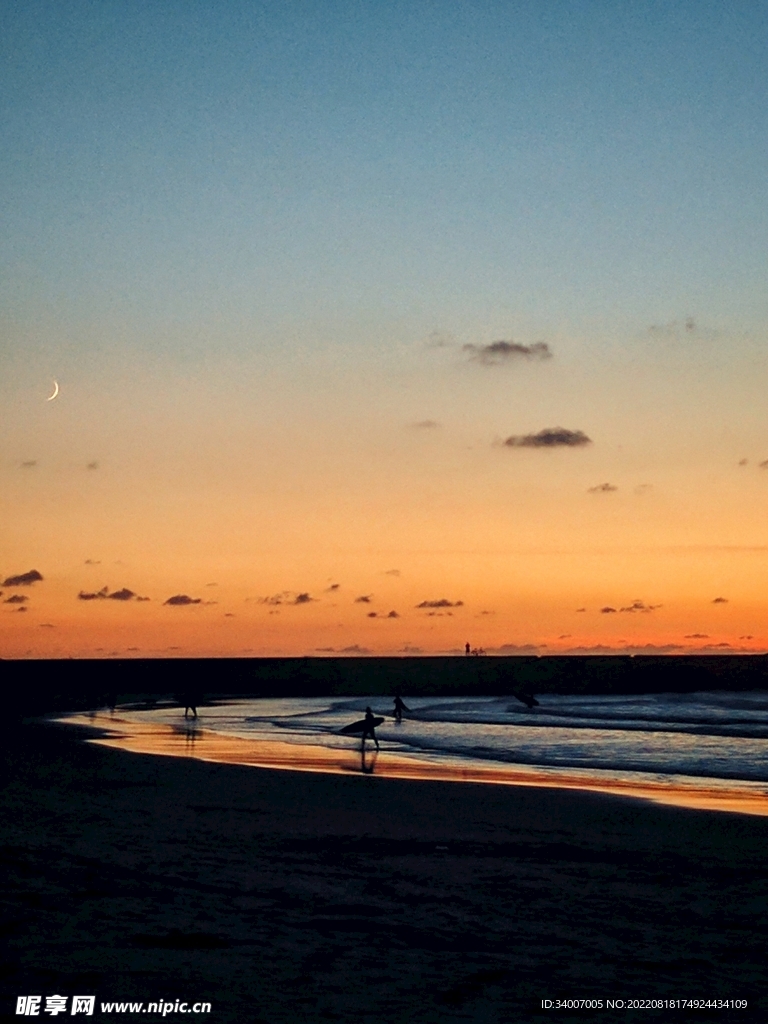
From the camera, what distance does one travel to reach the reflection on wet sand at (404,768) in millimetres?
24203

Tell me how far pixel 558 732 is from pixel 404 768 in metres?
18.0

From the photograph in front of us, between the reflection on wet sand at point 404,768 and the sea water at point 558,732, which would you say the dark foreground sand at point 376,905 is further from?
the sea water at point 558,732

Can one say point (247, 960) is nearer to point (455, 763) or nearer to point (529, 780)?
point (529, 780)

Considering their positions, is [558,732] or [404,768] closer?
[404,768]

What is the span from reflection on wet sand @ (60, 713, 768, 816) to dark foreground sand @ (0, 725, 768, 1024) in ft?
11.2

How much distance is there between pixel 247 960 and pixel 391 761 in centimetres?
2298

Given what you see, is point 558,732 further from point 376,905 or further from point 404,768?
point 376,905

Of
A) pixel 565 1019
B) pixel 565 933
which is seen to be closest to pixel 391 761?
pixel 565 933

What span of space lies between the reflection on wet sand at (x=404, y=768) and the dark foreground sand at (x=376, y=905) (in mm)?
3413

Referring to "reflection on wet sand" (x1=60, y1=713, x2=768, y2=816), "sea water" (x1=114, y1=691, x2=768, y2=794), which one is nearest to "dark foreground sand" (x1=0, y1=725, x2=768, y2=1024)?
"reflection on wet sand" (x1=60, y1=713, x2=768, y2=816)

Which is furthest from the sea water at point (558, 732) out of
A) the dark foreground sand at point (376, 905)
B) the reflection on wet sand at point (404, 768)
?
the dark foreground sand at point (376, 905)

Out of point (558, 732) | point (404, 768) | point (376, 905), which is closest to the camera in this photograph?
point (376, 905)

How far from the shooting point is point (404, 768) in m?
30.0

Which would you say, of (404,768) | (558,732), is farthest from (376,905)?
(558,732)
